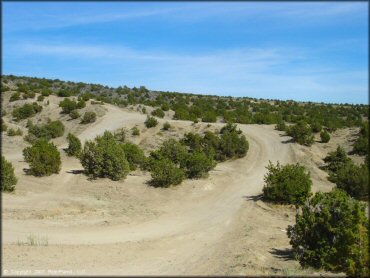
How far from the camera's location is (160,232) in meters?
17.4

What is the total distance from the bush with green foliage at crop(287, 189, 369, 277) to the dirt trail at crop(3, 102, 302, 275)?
336cm

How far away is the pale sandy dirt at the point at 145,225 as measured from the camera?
42.8ft

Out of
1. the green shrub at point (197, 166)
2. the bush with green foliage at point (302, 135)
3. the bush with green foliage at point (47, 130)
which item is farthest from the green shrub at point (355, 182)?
the bush with green foliage at point (47, 130)

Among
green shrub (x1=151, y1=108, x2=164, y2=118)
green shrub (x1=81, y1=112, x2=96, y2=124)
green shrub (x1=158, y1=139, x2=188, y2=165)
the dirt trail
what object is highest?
green shrub (x1=151, y1=108, x2=164, y2=118)

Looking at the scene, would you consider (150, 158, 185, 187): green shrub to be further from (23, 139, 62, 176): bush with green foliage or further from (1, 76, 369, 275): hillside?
(23, 139, 62, 176): bush with green foliage

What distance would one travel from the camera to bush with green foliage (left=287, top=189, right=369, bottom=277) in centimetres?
1233

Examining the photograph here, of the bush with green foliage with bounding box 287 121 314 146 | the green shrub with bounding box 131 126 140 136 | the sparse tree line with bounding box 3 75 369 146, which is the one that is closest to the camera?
the bush with green foliage with bounding box 287 121 314 146

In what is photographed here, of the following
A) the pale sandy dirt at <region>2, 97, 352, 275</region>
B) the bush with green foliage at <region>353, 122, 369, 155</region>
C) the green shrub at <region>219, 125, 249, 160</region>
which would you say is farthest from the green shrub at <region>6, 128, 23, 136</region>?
the bush with green foliage at <region>353, 122, 369, 155</region>

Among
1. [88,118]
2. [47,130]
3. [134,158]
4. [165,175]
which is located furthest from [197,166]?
[88,118]

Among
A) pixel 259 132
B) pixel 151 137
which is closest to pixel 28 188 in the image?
pixel 151 137

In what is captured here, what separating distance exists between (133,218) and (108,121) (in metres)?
30.0

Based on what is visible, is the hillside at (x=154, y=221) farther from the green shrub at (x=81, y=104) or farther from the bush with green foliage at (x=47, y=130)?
the green shrub at (x=81, y=104)

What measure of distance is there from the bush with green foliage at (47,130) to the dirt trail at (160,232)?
14.3 metres

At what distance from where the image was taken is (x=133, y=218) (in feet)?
62.5
